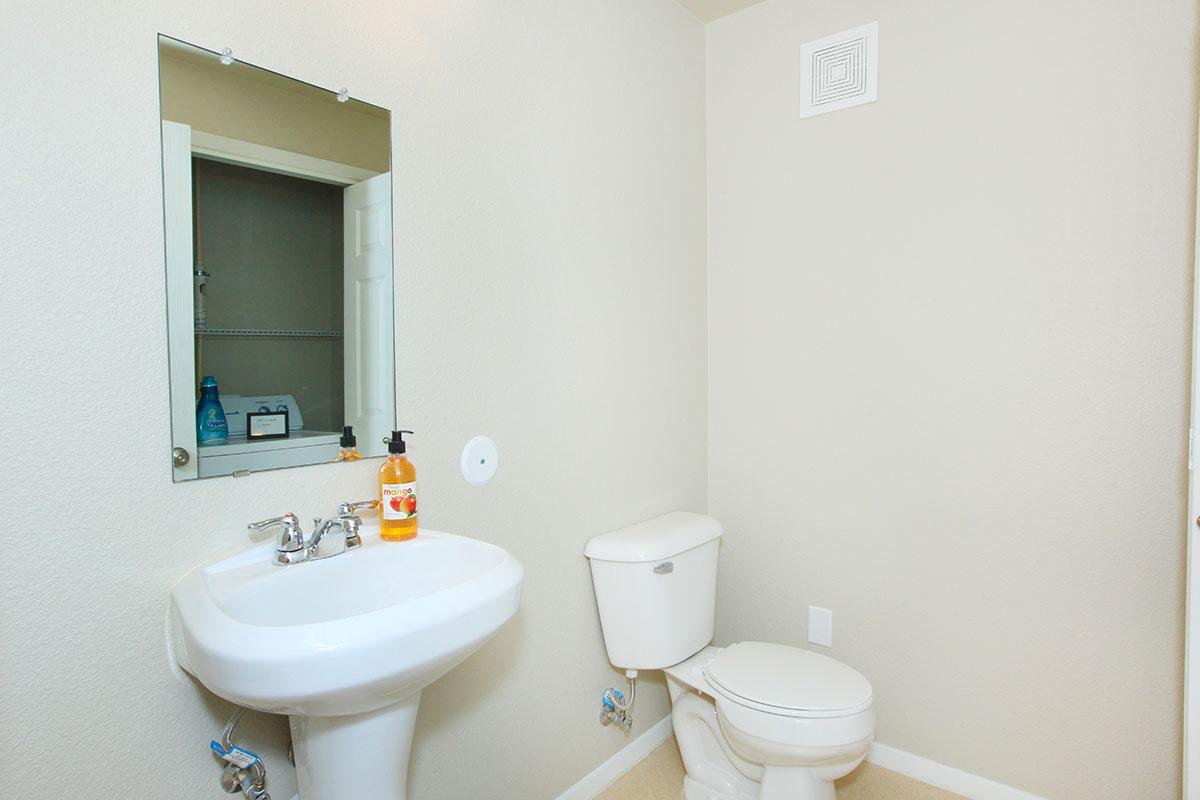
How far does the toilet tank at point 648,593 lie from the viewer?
1799 mm

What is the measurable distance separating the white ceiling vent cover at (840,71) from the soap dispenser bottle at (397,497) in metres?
1.60

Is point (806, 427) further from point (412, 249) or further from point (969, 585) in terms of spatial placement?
point (412, 249)

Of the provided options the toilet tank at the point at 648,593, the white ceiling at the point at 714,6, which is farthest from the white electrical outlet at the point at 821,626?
the white ceiling at the point at 714,6

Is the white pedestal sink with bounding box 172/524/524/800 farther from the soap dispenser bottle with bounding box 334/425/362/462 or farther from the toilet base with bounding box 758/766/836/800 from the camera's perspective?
the toilet base with bounding box 758/766/836/800

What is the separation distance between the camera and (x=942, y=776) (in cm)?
188

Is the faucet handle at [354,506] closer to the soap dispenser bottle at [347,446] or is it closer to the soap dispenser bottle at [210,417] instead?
the soap dispenser bottle at [347,446]

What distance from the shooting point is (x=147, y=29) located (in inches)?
41.1

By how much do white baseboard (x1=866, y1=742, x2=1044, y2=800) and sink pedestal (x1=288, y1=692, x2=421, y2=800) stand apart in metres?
1.51

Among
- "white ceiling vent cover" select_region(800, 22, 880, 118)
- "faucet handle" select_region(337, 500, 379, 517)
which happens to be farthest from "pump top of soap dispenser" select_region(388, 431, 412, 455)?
"white ceiling vent cover" select_region(800, 22, 880, 118)

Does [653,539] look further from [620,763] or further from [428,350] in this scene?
[428,350]

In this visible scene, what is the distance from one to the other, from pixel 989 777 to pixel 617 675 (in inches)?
40.6

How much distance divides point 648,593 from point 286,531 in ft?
3.17

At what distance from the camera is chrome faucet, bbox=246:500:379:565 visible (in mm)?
1155

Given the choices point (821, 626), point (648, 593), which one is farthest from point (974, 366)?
point (648, 593)
